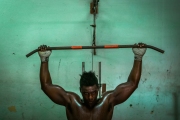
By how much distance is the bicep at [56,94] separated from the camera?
7.00 ft

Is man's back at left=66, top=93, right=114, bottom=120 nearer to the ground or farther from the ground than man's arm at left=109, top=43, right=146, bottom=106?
nearer to the ground

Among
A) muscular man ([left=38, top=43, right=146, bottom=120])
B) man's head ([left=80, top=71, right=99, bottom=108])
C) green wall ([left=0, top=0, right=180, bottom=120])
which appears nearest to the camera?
man's head ([left=80, top=71, right=99, bottom=108])

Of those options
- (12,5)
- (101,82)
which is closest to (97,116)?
(101,82)

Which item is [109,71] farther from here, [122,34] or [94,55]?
[122,34]

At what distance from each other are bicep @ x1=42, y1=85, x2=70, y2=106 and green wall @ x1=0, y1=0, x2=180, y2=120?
94 centimetres

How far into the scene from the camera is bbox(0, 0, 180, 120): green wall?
3.04 metres

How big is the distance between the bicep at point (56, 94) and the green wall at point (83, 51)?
0.94m

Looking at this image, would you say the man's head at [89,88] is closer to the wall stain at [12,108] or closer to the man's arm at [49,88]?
the man's arm at [49,88]

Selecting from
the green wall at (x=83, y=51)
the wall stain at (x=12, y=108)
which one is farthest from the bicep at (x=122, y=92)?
the wall stain at (x=12, y=108)

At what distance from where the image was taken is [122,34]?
308 cm

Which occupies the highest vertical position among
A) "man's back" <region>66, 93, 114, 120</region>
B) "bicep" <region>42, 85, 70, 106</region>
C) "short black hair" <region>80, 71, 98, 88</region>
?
"short black hair" <region>80, 71, 98, 88</region>

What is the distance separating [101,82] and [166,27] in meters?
1.09

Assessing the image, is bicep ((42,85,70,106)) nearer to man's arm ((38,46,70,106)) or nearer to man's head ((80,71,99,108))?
man's arm ((38,46,70,106))

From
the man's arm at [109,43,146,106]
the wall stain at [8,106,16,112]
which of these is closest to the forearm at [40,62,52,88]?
the man's arm at [109,43,146,106]
